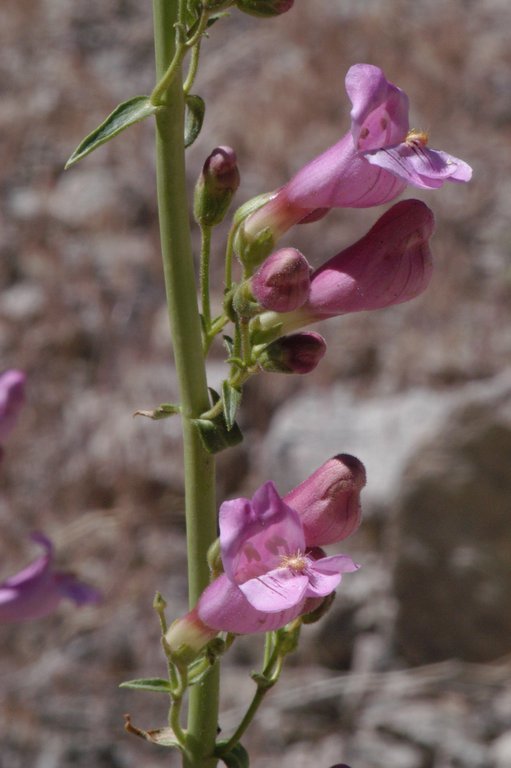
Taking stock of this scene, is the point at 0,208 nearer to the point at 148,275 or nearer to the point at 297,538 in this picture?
the point at 148,275

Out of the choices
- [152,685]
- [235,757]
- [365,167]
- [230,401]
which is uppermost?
[365,167]

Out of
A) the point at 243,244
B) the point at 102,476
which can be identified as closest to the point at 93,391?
the point at 102,476

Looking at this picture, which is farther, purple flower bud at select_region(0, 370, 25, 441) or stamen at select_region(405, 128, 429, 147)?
purple flower bud at select_region(0, 370, 25, 441)

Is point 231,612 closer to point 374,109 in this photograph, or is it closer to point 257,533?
point 257,533

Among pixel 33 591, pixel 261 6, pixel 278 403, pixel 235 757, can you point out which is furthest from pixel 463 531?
pixel 261 6

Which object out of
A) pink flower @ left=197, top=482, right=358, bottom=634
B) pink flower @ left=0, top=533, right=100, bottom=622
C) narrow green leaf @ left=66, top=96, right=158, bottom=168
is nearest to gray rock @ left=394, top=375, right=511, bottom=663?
pink flower @ left=0, top=533, right=100, bottom=622

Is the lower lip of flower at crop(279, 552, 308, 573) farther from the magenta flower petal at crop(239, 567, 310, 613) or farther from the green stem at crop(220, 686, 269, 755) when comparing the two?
the green stem at crop(220, 686, 269, 755)

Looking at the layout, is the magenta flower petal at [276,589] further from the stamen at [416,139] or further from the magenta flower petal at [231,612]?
the stamen at [416,139]
